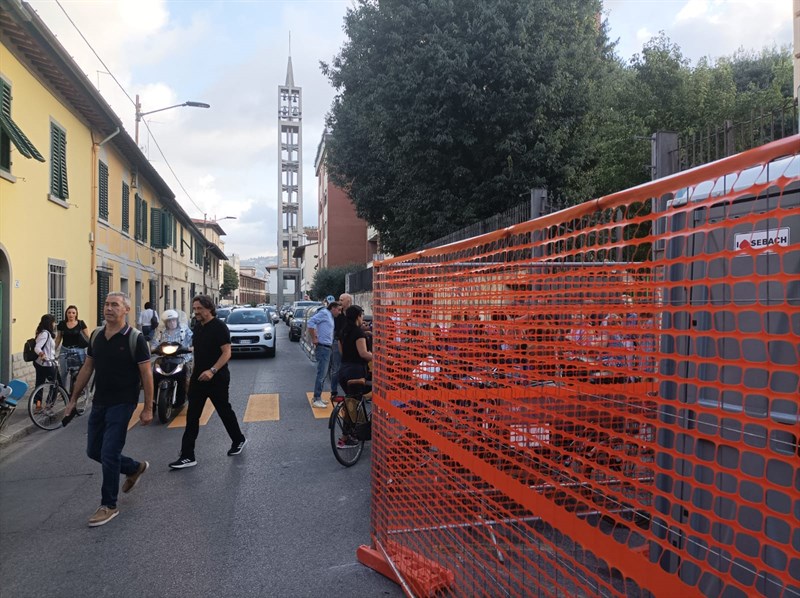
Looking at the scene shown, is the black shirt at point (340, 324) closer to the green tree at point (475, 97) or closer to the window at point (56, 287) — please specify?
the window at point (56, 287)

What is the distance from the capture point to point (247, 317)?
61.3 feet

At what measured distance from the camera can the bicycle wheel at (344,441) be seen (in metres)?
6.09

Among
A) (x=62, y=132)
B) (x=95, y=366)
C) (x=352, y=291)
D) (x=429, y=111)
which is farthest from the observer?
(x=352, y=291)

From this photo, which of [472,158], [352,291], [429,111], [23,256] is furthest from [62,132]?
[352,291]

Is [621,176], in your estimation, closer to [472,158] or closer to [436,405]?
[472,158]

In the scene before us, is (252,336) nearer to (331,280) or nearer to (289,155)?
(331,280)

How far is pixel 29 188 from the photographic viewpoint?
10.9 m

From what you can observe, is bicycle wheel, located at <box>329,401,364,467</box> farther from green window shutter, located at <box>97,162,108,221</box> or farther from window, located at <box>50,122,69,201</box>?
green window shutter, located at <box>97,162,108,221</box>

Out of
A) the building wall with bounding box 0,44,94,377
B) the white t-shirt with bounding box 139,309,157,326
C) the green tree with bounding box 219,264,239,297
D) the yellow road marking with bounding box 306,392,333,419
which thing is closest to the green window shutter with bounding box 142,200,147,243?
the building wall with bounding box 0,44,94,377

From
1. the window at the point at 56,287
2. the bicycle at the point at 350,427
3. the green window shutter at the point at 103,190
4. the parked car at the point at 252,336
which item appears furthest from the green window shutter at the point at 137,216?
the bicycle at the point at 350,427

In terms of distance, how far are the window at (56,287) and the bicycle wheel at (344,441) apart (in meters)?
8.64

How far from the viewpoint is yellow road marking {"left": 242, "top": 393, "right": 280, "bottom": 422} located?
8.60m

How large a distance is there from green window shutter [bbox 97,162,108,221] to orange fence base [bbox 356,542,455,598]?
49.2 feet

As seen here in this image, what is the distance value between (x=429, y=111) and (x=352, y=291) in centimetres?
1472
